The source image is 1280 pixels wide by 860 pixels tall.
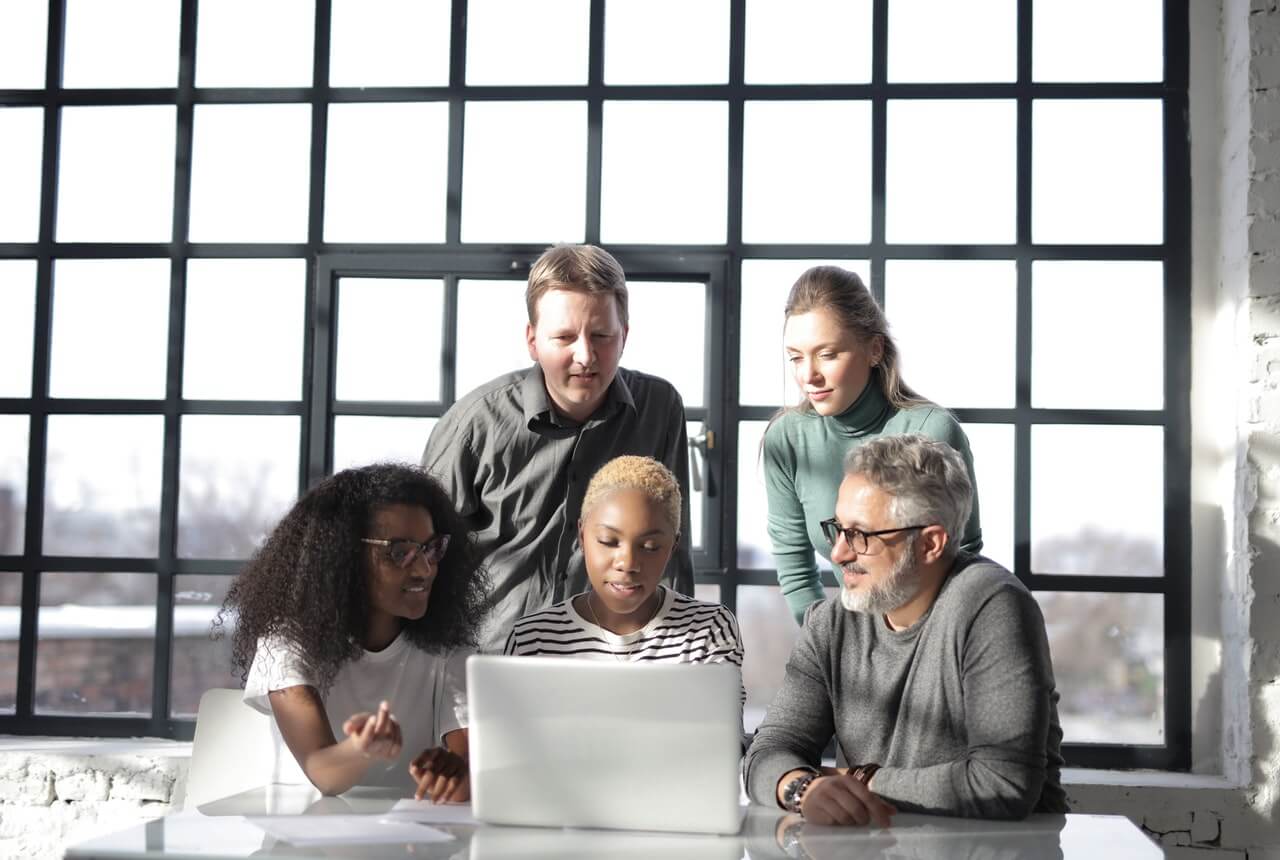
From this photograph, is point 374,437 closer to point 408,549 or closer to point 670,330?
point 670,330

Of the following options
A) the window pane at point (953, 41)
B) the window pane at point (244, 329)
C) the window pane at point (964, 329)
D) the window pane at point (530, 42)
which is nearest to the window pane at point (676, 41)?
the window pane at point (530, 42)

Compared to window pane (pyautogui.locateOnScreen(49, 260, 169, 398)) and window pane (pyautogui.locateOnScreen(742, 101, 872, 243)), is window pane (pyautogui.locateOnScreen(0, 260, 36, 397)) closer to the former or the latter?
window pane (pyautogui.locateOnScreen(49, 260, 169, 398))

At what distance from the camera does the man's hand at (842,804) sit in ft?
5.59

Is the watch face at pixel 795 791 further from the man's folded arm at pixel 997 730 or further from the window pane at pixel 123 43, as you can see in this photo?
the window pane at pixel 123 43

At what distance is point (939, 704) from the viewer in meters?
1.96

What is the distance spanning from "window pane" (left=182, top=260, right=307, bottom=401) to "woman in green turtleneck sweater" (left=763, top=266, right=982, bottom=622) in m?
1.48

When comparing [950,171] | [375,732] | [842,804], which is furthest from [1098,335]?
[375,732]

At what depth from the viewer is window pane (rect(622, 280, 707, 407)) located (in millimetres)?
3402

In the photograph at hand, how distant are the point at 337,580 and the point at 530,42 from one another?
1.94 m

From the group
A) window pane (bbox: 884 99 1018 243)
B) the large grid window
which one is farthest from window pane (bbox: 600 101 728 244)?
window pane (bbox: 884 99 1018 243)

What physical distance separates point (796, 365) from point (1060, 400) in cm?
107

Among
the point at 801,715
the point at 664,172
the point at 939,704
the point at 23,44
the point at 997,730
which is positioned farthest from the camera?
the point at 23,44

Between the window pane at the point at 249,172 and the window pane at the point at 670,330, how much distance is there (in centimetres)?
100

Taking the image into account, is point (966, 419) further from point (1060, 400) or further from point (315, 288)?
point (315, 288)
